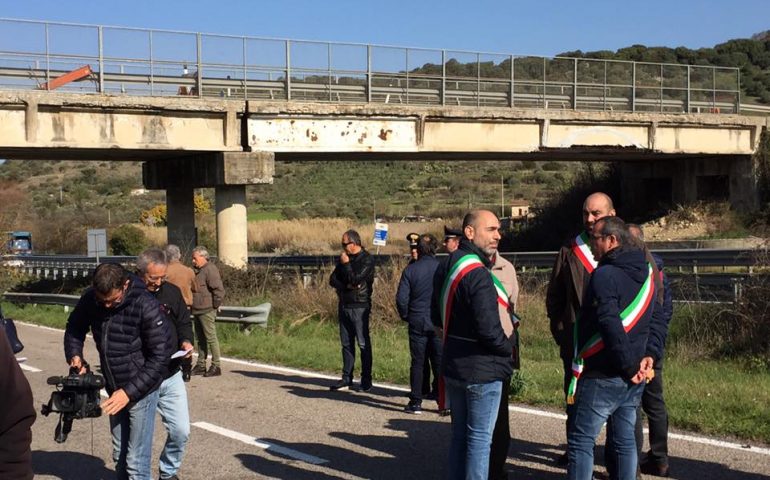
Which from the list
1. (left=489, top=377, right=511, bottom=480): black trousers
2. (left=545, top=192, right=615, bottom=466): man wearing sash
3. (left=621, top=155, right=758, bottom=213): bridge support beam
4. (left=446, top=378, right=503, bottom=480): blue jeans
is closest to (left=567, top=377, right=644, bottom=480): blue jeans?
(left=446, top=378, right=503, bottom=480): blue jeans

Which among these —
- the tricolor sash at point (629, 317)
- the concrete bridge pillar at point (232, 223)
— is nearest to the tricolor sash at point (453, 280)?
the tricolor sash at point (629, 317)

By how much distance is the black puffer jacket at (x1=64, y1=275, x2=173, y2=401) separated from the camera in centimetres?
599

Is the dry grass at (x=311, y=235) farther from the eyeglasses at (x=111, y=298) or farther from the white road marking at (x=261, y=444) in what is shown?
the eyeglasses at (x=111, y=298)

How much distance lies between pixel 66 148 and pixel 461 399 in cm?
1807

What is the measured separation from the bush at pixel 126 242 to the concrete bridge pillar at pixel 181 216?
2091cm

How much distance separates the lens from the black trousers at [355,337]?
1111 centimetres

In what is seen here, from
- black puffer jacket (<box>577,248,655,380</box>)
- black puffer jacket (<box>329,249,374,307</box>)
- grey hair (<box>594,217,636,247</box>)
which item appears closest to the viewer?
black puffer jacket (<box>577,248,655,380</box>)

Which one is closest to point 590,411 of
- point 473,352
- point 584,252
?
point 473,352

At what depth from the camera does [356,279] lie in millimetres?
11062

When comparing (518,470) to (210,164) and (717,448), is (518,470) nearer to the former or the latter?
(717,448)

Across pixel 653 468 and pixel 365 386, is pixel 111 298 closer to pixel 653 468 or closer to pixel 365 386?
pixel 653 468

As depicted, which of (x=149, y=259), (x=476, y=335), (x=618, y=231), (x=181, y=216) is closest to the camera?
(x=618, y=231)

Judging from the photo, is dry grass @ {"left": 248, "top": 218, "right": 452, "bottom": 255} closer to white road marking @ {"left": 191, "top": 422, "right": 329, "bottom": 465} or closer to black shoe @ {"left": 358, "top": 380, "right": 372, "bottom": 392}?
black shoe @ {"left": 358, "top": 380, "right": 372, "bottom": 392}

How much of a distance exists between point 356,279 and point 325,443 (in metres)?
2.91
